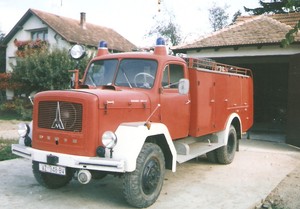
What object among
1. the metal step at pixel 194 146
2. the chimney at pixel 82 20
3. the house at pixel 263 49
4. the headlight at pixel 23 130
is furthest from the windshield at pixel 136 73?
the chimney at pixel 82 20

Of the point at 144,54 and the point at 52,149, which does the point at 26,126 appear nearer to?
the point at 52,149

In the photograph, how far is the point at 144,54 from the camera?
6250mm

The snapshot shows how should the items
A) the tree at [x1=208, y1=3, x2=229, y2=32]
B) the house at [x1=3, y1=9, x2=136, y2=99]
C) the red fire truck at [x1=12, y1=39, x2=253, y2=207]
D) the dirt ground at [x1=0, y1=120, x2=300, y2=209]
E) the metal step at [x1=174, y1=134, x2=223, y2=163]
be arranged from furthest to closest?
the tree at [x1=208, y1=3, x2=229, y2=32], the house at [x1=3, y1=9, x2=136, y2=99], the metal step at [x1=174, y1=134, x2=223, y2=163], the dirt ground at [x1=0, y1=120, x2=300, y2=209], the red fire truck at [x1=12, y1=39, x2=253, y2=207]

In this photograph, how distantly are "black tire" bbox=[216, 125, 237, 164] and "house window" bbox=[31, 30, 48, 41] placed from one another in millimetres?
22434

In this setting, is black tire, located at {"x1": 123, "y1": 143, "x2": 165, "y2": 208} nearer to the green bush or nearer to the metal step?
the metal step

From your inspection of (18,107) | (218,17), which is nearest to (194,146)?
(18,107)

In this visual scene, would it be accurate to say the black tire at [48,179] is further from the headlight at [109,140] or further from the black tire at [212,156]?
the black tire at [212,156]

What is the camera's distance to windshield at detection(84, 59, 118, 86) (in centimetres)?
620

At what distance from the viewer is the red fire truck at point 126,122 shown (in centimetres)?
486

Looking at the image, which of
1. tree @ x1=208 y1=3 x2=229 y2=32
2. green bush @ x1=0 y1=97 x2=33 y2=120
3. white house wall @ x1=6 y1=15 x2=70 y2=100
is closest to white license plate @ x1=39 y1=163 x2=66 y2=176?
green bush @ x1=0 y1=97 x2=33 y2=120

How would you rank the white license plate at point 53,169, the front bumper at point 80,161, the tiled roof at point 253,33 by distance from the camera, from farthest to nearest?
1. the tiled roof at point 253,33
2. the white license plate at point 53,169
3. the front bumper at point 80,161

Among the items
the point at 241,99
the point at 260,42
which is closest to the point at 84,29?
the point at 260,42

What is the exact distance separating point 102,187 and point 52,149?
140cm

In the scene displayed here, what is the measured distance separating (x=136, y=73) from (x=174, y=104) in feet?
2.86
